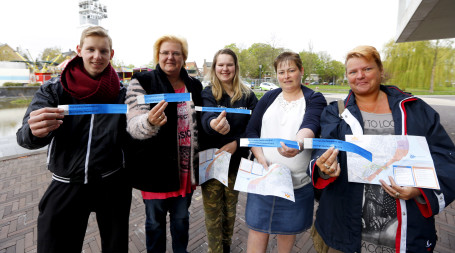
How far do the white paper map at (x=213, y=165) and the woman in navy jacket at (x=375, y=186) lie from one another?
0.84 m

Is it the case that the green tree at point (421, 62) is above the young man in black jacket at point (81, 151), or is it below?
above

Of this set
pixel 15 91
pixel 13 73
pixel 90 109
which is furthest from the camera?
pixel 13 73

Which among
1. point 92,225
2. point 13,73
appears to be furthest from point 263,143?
point 13,73

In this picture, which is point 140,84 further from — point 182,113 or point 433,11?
point 433,11

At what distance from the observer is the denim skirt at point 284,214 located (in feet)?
6.15

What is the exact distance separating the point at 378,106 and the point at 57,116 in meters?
2.20

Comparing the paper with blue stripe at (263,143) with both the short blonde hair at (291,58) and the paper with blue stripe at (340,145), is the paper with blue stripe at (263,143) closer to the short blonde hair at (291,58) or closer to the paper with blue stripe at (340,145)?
the paper with blue stripe at (340,145)

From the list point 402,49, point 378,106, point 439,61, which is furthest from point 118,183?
point 439,61

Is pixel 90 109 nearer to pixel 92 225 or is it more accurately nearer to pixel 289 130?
pixel 289 130

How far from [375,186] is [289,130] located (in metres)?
0.71

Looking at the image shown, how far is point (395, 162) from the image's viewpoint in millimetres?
1366

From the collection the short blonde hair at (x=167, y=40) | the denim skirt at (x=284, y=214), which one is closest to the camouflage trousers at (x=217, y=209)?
the denim skirt at (x=284, y=214)

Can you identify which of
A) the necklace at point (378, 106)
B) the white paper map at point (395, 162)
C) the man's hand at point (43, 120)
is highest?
the necklace at point (378, 106)

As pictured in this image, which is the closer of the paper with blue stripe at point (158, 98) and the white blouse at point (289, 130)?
the paper with blue stripe at point (158, 98)
